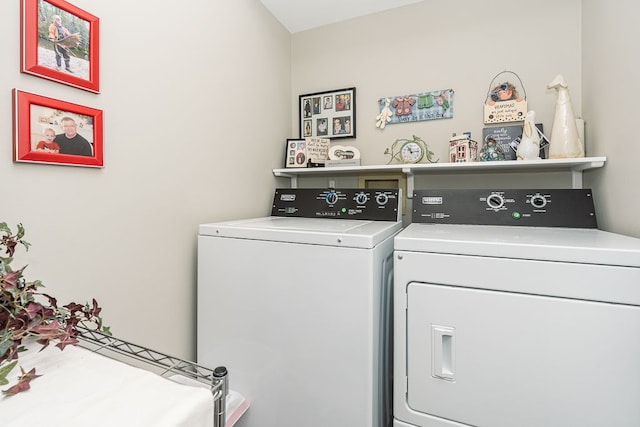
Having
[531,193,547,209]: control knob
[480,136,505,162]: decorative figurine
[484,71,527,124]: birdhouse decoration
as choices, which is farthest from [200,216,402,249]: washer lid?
[484,71,527,124]: birdhouse decoration

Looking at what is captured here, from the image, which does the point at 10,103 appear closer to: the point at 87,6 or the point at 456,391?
the point at 87,6

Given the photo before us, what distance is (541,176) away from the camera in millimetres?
1792

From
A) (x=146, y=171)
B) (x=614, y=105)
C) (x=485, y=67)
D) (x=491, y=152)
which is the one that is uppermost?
(x=485, y=67)

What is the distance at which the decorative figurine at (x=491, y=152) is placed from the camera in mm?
1768

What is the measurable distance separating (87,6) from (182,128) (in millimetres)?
499

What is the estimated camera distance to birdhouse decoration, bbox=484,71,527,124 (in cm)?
179

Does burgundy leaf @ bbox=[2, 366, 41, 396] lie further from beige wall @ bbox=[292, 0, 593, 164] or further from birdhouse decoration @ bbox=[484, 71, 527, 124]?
birdhouse decoration @ bbox=[484, 71, 527, 124]

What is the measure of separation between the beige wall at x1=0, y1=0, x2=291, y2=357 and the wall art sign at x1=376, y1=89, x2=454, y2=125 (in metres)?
0.87

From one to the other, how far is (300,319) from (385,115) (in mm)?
1456

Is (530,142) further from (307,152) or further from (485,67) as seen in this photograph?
(307,152)

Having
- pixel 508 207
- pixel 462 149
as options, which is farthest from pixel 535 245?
pixel 462 149

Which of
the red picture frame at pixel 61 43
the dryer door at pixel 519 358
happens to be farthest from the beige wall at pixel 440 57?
the red picture frame at pixel 61 43

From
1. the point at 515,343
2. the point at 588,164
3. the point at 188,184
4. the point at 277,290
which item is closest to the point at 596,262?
the point at 515,343

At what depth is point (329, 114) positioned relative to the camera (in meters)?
2.28
